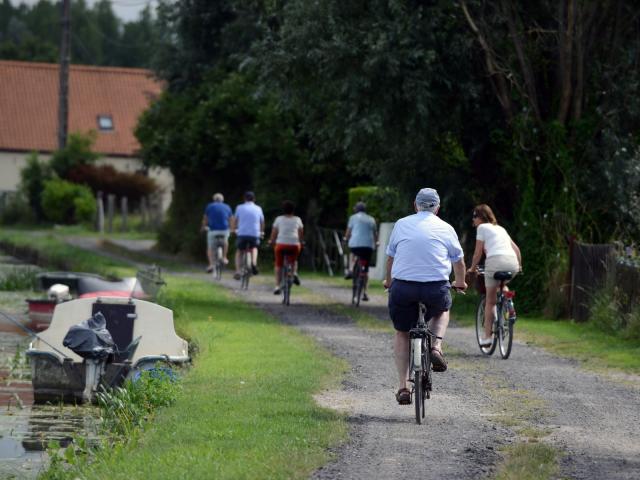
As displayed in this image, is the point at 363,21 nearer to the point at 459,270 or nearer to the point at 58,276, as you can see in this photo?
the point at 58,276

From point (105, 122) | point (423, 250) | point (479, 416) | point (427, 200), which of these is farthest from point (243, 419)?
point (105, 122)

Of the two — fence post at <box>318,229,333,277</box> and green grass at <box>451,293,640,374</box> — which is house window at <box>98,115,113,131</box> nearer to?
fence post at <box>318,229,333,277</box>

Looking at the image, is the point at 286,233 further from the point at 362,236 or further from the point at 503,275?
the point at 503,275

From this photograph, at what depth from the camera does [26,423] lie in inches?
567

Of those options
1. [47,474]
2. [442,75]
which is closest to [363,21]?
[442,75]

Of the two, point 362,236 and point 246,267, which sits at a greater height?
point 362,236

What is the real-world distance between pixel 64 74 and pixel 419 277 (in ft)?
155

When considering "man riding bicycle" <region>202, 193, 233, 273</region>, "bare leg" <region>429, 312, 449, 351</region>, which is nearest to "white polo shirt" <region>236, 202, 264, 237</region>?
"man riding bicycle" <region>202, 193, 233, 273</region>

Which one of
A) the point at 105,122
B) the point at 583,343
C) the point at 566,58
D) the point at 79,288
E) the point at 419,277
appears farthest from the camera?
the point at 105,122

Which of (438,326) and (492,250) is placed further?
(492,250)

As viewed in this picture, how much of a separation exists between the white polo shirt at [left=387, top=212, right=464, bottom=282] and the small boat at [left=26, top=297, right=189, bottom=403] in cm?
465

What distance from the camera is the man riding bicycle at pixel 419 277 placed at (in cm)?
1172

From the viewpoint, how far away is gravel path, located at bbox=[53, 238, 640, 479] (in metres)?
9.82

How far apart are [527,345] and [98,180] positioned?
1684 inches
